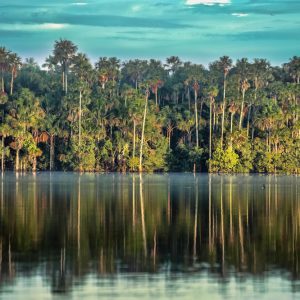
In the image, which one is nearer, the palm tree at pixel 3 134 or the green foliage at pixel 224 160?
the palm tree at pixel 3 134

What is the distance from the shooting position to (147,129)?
148 m

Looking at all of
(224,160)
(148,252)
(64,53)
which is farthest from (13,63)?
(148,252)

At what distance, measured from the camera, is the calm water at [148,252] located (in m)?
23.4

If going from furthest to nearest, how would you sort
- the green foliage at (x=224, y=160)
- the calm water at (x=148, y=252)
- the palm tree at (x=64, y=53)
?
1. the palm tree at (x=64, y=53)
2. the green foliage at (x=224, y=160)
3. the calm water at (x=148, y=252)

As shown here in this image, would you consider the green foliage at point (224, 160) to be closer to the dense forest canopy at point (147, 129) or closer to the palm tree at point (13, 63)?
the dense forest canopy at point (147, 129)

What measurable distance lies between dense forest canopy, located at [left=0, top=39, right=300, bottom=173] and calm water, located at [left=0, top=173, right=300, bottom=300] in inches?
3552

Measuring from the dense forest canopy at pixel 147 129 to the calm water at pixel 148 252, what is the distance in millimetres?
90220

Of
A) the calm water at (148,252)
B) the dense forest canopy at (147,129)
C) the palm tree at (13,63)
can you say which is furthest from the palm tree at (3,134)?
the calm water at (148,252)

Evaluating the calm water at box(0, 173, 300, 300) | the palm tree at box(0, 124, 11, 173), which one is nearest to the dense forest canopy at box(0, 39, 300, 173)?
the palm tree at box(0, 124, 11, 173)

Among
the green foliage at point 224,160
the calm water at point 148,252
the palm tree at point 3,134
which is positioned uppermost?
the palm tree at point 3,134

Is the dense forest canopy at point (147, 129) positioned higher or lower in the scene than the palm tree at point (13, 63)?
lower

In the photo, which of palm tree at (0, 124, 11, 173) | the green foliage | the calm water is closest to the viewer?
the calm water

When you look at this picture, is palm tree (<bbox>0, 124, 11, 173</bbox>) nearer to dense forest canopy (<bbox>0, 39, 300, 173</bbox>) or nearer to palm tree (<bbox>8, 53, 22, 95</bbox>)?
dense forest canopy (<bbox>0, 39, 300, 173</bbox>)

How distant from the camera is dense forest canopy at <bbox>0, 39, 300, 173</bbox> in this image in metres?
143
